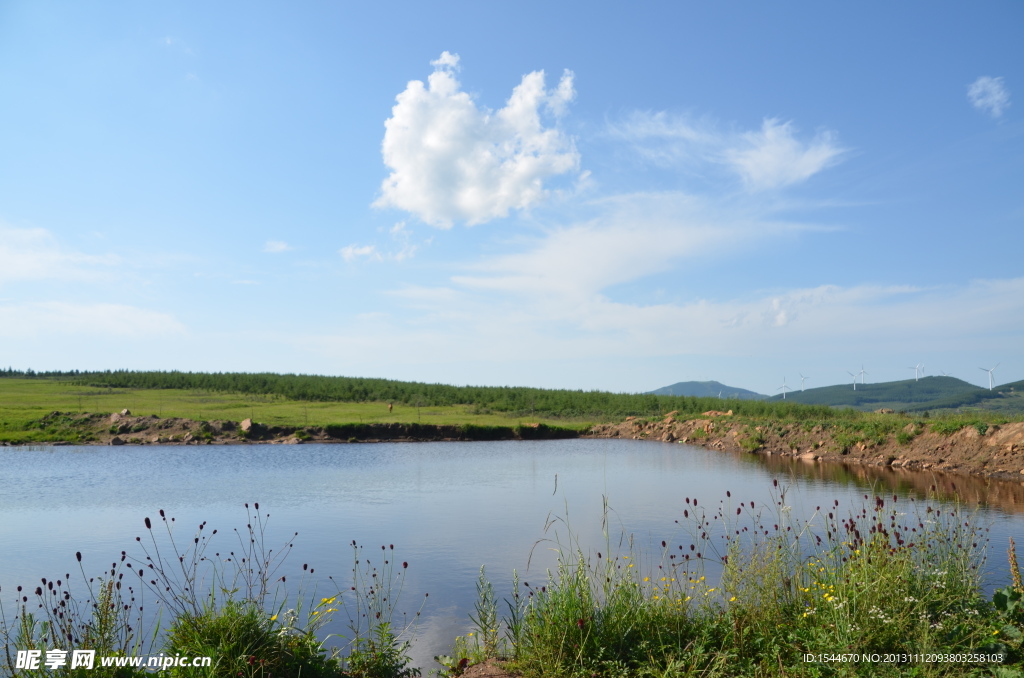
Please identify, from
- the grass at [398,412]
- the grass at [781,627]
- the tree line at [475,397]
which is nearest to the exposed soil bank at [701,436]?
the grass at [398,412]

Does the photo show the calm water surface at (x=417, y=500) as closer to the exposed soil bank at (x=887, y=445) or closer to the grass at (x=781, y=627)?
the grass at (x=781, y=627)

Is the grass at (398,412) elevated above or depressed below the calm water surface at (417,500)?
above

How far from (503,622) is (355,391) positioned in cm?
6063

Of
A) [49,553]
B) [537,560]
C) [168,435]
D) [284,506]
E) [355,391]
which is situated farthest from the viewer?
[355,391]

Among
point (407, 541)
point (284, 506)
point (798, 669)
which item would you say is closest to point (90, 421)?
point (284, 506)

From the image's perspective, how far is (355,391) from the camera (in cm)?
6625

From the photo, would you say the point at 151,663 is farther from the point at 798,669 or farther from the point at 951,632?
the point at 951,632

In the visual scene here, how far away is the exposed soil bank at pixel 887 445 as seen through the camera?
21.8 meters

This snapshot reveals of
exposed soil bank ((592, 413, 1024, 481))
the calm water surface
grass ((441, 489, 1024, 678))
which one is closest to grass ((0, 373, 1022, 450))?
exposed soil bank ((592, 413, 1024, 481))

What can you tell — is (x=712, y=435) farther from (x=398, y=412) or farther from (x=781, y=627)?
(x=781, y=627)

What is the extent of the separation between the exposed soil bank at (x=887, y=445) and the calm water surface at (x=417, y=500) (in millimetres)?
1921

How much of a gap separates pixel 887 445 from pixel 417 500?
19.9m

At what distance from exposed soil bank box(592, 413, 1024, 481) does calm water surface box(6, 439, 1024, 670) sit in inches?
75.6

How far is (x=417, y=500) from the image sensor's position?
55.1ft
